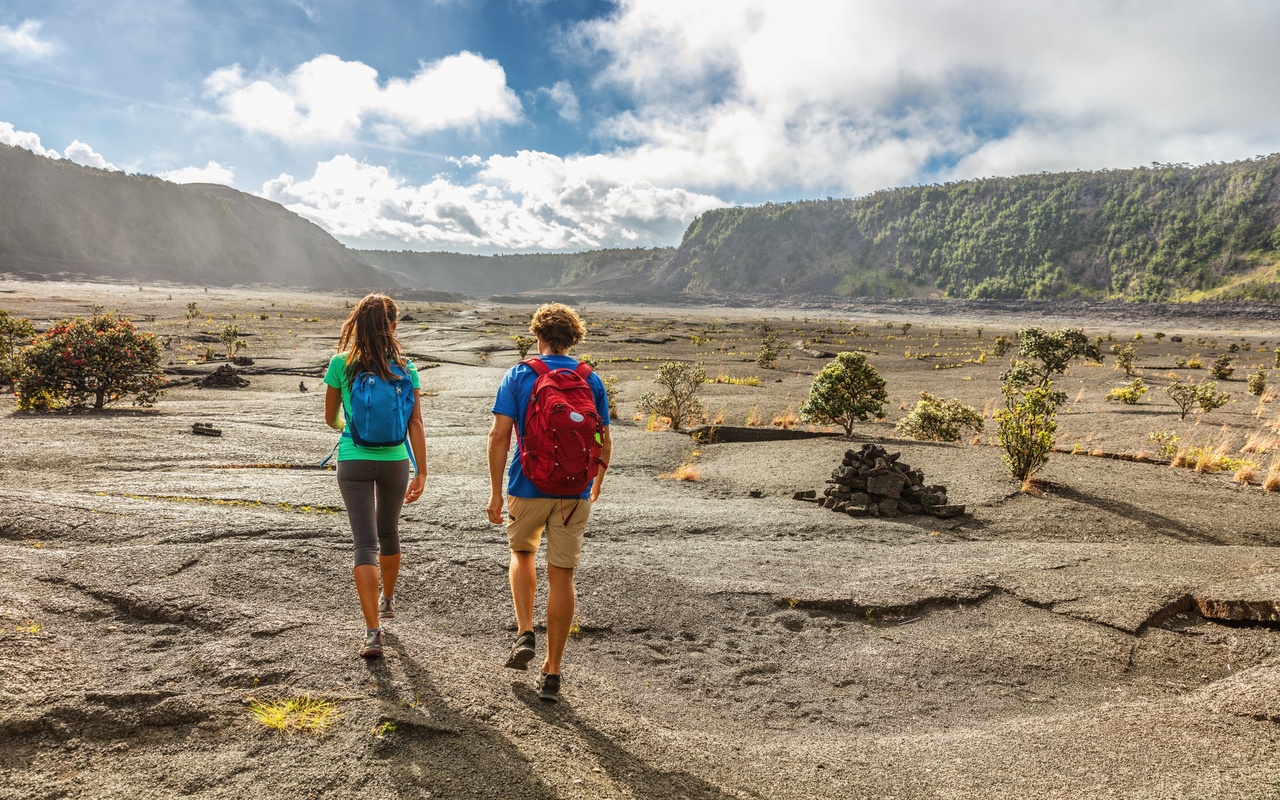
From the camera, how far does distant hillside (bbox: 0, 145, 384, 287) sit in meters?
134

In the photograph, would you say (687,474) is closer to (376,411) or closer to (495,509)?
(495,509)

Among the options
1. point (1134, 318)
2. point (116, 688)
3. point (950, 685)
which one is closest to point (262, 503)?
point (116, 688)

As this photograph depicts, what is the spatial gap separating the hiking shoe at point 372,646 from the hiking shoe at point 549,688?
107cm

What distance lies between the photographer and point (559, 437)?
3.93 meters

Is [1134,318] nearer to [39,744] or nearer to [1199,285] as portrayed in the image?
[1199,285]

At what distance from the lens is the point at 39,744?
3178 mm

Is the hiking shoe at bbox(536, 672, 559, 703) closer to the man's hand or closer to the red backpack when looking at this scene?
the man's hand

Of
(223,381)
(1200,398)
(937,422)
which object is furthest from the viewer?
(223,381)

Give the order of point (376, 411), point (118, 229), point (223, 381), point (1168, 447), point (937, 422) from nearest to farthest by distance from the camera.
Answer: point (376, 411)
point (1168, 447)
point (937, 422)
point (223, 381)
point (118, 229)

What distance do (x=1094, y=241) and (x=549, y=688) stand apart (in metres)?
198

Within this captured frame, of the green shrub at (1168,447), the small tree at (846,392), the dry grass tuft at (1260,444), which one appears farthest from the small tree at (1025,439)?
the dry grass tuft at (1260,444)

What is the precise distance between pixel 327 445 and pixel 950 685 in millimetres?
11685

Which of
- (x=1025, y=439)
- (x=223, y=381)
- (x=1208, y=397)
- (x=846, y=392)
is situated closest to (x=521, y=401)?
(x=1025, y=439)

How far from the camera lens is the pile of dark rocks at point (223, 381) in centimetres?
2383
